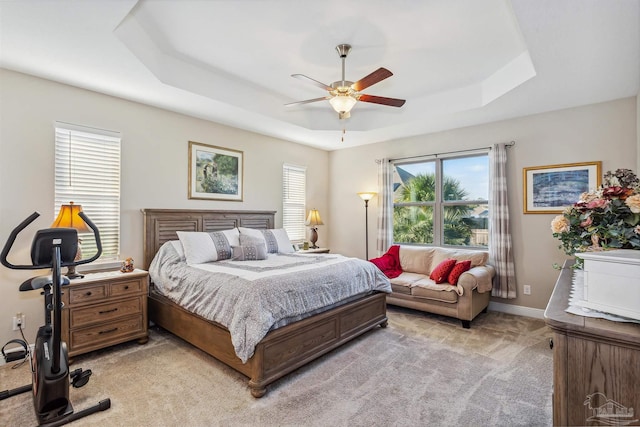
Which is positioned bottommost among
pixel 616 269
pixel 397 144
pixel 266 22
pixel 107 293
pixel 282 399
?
pixel 282 399

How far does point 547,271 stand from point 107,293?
5028mm

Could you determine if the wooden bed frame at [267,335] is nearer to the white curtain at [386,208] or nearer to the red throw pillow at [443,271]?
the red throw pillow at [443,271]

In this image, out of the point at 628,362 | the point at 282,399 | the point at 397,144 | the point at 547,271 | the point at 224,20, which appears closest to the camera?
the point at 628,362

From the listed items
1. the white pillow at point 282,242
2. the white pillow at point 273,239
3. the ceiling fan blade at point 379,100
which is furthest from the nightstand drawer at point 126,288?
the ceiling fan blade at point 379,100

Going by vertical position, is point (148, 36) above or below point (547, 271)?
above

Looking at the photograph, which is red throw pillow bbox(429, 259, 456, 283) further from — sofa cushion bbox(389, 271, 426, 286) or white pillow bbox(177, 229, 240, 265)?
white pillow bbox(177, 229, 240, 265)

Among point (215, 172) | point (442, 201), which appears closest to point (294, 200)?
point (215, 172)

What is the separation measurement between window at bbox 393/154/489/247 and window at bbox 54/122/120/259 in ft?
13.5

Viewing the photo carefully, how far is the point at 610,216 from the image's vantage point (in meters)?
1.38

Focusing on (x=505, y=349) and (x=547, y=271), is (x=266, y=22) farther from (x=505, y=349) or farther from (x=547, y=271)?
(x=547, y=271)

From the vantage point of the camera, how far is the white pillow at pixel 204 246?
3447mm

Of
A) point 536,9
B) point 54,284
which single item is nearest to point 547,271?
point 536,9

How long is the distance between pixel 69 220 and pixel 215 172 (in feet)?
6.26

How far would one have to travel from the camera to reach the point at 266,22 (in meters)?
2.55
